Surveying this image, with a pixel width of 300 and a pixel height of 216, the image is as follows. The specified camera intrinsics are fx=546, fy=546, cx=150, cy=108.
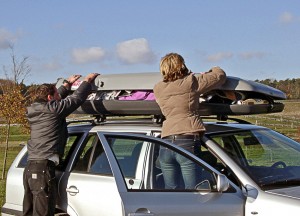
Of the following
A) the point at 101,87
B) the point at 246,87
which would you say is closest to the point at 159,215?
the point at 246,87

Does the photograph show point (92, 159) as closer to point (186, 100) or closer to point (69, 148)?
point (69, 148)

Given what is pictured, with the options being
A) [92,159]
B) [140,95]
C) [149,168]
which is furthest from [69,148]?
[149,168]

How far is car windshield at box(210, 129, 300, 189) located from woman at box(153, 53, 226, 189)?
0.31 metres

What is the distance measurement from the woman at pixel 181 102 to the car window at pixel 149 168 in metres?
0.08

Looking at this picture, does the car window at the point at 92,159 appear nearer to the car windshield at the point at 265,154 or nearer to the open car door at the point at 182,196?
the open car door at the point at 182,196

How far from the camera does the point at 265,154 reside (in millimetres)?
5180

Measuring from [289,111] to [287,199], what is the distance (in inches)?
2240

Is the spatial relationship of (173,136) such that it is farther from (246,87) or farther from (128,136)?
(246,87)

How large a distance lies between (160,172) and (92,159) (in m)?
0.71

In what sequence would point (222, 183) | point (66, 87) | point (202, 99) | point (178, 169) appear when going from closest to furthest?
point (222, 183) < point (178, 169) < point (202, 99) < point (66, 87)

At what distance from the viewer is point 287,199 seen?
4066 mm

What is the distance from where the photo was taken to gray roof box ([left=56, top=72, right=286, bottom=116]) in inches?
194

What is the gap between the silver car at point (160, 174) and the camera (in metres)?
4.20

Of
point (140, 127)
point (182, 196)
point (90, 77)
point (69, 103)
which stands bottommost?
point (182, 196)
